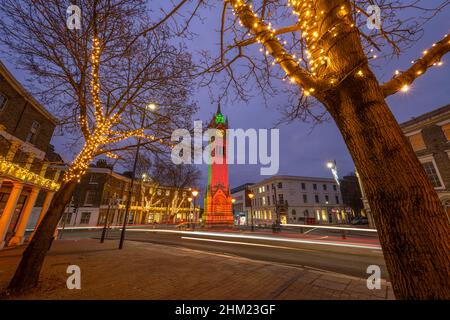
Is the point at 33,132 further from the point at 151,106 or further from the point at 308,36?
the point at 308,36

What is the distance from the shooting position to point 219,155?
39062 millimetres

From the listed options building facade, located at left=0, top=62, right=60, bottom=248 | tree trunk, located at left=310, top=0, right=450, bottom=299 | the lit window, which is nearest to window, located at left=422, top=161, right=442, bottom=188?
the lit window

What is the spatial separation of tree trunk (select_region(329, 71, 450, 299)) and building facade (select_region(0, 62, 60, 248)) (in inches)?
460

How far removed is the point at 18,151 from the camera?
424 inches

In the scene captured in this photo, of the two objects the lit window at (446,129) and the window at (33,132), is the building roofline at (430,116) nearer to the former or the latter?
the lit window at (446,129)

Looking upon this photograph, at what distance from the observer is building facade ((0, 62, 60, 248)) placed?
384 inches

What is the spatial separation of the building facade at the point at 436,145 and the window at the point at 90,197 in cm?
4924

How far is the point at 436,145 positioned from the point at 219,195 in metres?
30.0

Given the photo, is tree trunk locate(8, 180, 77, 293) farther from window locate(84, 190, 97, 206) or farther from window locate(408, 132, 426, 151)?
window locate(84, 190, 97, 206)

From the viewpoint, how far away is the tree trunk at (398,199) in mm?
1427

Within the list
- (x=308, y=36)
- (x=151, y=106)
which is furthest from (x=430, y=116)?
(x=151, y=106)
